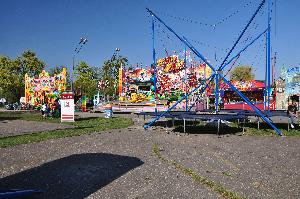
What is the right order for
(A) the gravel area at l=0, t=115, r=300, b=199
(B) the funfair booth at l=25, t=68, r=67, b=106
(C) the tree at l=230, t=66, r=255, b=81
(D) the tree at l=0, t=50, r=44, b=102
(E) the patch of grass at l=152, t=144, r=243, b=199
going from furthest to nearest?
(C) the tree at l=230, t=66, r=255, b=81, (D) the tree at l=0, t=50, r=44, b=102, (B) the funfair booth at l=25, t=68, r=67, b=106, (A) the gravel area at l=0, t=115, r=300, b=199, (E) the patch of grass at l=152, t=144, r=243, b=199

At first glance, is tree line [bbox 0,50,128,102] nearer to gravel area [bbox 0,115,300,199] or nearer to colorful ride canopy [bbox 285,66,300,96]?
colorful ride canopy [bbox 285,66,300,96]

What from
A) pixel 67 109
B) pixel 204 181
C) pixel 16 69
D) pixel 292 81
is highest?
pixel 16 69

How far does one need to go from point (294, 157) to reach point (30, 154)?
323 inches

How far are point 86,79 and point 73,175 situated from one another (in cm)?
6113

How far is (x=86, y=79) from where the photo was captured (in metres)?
66.4

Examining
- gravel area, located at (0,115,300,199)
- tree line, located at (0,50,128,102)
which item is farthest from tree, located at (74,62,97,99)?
gravel area, located at (0,115,300,199)

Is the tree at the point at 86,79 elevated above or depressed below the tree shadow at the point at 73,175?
above

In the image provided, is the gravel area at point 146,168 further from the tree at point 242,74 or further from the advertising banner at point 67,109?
the tree at point 242,74

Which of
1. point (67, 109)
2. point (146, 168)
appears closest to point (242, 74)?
point (67, 109)

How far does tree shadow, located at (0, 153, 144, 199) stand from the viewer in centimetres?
584

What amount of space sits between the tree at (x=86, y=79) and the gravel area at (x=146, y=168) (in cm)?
5551

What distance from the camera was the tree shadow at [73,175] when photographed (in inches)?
230

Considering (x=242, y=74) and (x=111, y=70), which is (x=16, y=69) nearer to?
(x=111, y=70)

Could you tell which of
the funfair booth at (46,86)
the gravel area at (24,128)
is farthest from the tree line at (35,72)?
the gravel area at (24,128)
